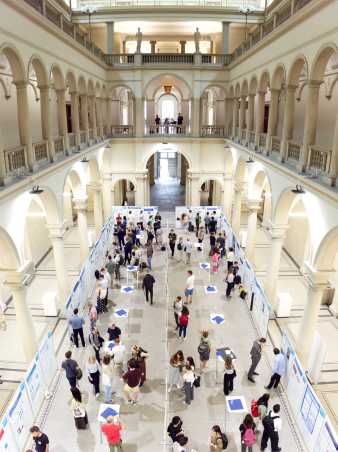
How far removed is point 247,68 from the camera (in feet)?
55.1

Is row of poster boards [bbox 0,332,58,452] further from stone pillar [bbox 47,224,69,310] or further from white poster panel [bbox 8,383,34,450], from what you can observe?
stone pillar [bbox 47,224,69,310]

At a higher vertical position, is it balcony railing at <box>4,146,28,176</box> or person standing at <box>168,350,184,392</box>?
balcony railing at <box>4,146,28,176</box>

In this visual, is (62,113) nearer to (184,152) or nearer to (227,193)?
(184,152)

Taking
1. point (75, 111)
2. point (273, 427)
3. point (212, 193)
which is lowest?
point (273, 427)

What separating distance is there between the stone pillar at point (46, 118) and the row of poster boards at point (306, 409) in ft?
27.0

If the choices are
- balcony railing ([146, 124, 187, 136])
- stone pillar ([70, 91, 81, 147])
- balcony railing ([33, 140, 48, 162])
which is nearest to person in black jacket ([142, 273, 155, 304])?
balcony railing ([33, 140, 48, 162])

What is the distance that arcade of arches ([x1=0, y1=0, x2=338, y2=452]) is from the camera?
940 cm

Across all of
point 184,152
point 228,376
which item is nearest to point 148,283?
point 228,376

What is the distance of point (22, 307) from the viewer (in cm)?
996

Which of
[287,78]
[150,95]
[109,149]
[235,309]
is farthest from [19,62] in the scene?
[150,95]

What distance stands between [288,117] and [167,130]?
11996 mm

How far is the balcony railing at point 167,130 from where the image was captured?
74.7 ft

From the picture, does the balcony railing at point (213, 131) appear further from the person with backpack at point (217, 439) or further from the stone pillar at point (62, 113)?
the person with backpack at point (217, 439)

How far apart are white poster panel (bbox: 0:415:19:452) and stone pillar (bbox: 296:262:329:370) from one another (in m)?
7.10
